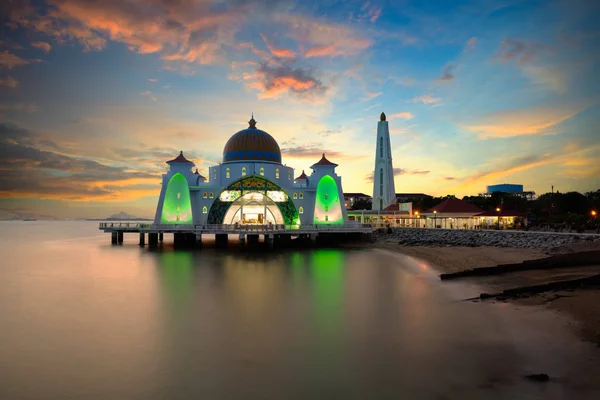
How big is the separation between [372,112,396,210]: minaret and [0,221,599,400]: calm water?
4328 centimetres

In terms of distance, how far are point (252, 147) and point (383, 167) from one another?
987 inches

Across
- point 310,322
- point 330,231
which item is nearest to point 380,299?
point 310,322

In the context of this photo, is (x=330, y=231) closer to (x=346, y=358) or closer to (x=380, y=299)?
(x=380, y=299)

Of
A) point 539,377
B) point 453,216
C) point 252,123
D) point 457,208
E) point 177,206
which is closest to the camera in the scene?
point 539,377

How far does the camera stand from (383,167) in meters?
62.8

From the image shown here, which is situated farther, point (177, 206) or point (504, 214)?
point (504, 214)

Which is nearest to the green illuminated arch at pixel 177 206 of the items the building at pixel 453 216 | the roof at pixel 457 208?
the building at pixel 453 216

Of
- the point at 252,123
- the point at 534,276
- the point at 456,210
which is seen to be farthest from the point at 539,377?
the point at 252,123

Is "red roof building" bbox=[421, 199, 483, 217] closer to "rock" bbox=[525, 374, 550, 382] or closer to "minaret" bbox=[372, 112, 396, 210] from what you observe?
"minaret" bbox=[372, 112, 396, 210]

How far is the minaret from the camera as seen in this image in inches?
2467

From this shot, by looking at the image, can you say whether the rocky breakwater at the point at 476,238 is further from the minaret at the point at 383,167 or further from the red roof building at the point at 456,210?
the minaret at the point at 383,167

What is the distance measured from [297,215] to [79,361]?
115 feet

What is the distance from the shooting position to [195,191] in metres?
43.5

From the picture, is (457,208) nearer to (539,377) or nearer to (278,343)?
(278,343)
